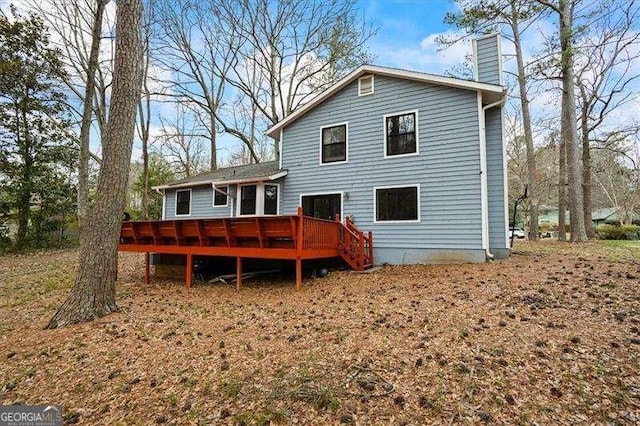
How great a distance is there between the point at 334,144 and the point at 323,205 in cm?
218

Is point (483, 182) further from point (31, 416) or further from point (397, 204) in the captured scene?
point (31, 416)

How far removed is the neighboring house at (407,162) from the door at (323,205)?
0.04 m

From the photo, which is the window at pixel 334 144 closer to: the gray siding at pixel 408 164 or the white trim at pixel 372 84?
the gray siding at pixel 408 164

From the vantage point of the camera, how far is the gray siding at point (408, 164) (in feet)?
29.9

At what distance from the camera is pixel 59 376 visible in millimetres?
3898

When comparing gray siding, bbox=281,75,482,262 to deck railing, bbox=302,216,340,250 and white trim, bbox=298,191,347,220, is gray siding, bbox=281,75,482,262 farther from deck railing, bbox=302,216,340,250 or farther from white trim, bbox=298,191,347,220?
deck railing, bbox=302,216,340,250

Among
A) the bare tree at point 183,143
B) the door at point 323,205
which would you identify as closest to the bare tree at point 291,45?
the bare tree at point 183,143

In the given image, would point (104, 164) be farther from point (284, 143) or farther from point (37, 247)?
point (37, 247)

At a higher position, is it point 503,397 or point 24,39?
point 24,39

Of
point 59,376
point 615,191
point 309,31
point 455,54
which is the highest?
point 309,31

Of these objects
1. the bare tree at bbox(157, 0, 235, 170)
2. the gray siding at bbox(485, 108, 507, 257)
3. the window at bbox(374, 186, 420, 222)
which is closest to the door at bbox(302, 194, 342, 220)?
the window at bbox(374, 186, 420, 222)

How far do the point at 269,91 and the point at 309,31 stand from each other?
4.36m

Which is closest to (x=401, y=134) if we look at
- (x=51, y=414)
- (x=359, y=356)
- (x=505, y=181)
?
(x=505, y=181)

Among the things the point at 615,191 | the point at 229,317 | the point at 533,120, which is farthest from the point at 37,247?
the point at 615,191
